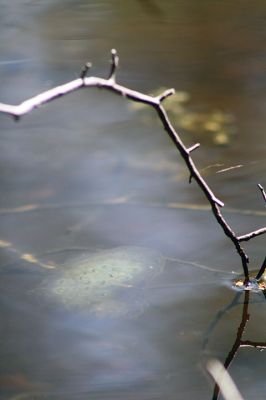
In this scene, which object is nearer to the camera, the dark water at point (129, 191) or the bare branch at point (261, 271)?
the dark water at point (129, 191)

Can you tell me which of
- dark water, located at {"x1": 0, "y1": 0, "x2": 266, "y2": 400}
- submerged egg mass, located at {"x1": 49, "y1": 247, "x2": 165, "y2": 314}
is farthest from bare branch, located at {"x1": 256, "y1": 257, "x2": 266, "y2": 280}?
submerged egg mass, located at {"x1": 49, "y1": 247, "x2": 165, "y2": 314}

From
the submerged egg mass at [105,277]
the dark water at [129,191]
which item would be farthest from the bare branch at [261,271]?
the submerged egg mass at [105,277]

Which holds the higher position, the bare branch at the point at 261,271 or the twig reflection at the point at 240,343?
the bare branch at the point at 261,271

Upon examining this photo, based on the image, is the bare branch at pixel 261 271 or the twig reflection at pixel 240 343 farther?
the bare branch at pixel 261 271

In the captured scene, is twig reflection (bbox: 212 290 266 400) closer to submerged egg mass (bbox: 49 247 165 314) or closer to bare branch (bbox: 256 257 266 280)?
bare branch (bbox: 256 257 266 280)

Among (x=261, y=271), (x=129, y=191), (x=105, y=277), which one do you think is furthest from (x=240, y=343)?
(x=129, y=191)

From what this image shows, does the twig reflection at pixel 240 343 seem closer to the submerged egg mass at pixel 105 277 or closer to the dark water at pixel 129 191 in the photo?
the dark water at pixel 129 191
